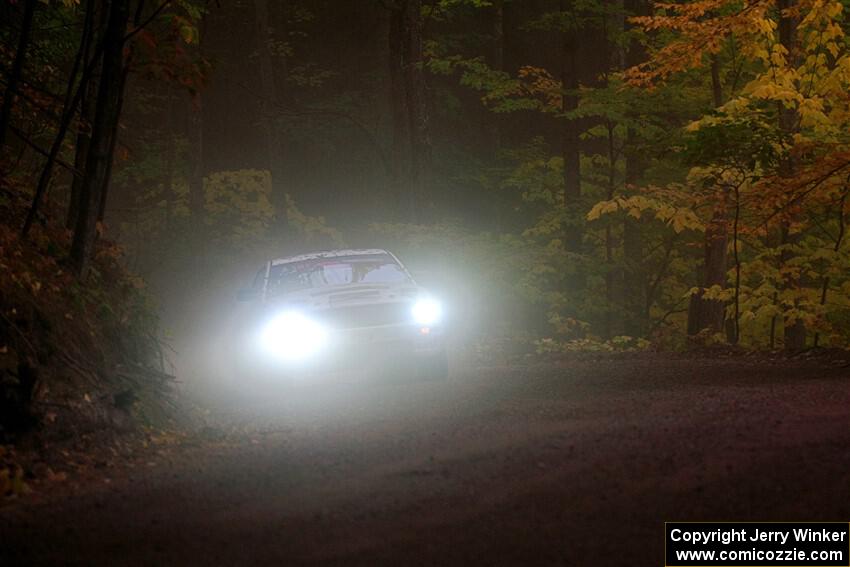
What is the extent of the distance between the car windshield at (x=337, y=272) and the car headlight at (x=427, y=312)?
3.33 feet

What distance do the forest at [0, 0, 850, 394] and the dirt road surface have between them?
2.70 meters

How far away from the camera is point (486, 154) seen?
40844 millimetres

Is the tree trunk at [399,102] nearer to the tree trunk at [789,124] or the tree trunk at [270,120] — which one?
the tree trunk at [270,120]

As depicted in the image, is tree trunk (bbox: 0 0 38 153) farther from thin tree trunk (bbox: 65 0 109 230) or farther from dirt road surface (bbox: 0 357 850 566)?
dirt road surface (bbox: 0 357 850 566)

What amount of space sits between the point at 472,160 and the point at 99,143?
27.3 metres

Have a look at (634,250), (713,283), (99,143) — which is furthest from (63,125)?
(634,250)

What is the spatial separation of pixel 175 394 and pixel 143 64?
12.0 ft

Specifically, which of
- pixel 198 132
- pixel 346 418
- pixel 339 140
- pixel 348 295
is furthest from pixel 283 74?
pixel 346 418

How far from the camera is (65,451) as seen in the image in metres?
8.65

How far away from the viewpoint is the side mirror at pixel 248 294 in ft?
48.2

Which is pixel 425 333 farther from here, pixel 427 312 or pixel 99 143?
pixel 99 143

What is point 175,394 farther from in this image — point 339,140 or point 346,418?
point 339,140

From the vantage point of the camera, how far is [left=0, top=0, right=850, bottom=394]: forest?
503 inches

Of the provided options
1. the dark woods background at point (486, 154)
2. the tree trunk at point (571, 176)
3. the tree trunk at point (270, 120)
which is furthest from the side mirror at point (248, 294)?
the tree trunk at point (270, 120)
